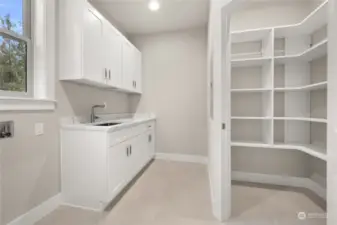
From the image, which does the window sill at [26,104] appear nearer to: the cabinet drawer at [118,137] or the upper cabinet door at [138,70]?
the cabinet drawer at [118,137]

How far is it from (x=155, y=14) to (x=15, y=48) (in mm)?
2256

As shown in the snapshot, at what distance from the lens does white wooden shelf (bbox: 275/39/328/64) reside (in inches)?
86.0

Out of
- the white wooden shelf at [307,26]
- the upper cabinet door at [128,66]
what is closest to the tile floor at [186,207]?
the upper cabinet door at [128,66]

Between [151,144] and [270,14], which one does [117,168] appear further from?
[270,14]

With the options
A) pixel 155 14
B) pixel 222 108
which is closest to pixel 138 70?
pixel 155 14

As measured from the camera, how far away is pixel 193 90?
4.03m

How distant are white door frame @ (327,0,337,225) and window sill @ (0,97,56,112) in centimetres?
248

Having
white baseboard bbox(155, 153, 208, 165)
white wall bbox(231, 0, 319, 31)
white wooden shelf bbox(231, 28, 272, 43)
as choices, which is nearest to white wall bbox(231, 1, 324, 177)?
white wall bbox(231, 0, 319, 31)

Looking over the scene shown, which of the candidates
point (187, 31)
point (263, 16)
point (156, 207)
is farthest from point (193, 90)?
point (156, 207)

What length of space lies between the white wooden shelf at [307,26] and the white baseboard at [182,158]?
2520 millimetres

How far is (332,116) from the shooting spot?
136 centimetres

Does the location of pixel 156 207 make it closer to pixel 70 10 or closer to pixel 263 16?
pixel 70 10

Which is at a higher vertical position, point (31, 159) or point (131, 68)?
point (131, 68)

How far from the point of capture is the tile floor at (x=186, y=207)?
6.22ft
